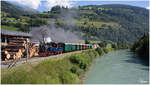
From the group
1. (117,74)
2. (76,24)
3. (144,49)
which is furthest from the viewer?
(76,24)

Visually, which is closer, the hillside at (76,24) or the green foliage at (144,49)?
the green foliage at (144,49)

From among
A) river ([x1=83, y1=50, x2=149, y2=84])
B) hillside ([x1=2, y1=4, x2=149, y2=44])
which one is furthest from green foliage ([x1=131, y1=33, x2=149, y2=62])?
hillside ([x1=2, y1=4, x2=149, y2=44])

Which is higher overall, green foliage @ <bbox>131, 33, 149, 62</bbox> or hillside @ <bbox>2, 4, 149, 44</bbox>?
hillside @ <bbox>2, 4, 149, 44</bbox>

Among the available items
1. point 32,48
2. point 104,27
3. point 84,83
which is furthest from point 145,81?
point 104,27

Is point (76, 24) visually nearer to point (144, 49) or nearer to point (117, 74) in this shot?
point (144, 49)

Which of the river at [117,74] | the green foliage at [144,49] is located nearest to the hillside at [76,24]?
the green foliage at [144,49]

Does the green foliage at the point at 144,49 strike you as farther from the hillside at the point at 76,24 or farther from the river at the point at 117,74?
the hillside at the point at 76,24

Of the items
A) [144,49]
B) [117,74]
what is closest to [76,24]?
[144,49]

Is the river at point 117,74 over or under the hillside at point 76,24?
under

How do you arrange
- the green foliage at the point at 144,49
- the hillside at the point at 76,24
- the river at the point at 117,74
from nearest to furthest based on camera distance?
the river at the point at 117,74 → the green foliage at the point at 144,49 → the hillside at the point at 76,24

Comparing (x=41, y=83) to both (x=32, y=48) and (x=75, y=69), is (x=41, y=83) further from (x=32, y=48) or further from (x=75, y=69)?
(x=75, y=69)

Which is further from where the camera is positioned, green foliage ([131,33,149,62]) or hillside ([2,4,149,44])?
hillside ([2,4,149,44])

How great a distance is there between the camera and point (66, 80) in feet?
44.0

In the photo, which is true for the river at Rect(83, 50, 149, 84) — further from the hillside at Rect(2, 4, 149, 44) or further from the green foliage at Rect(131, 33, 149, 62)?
the hillside at Rect(2, 4, 149, 44)
